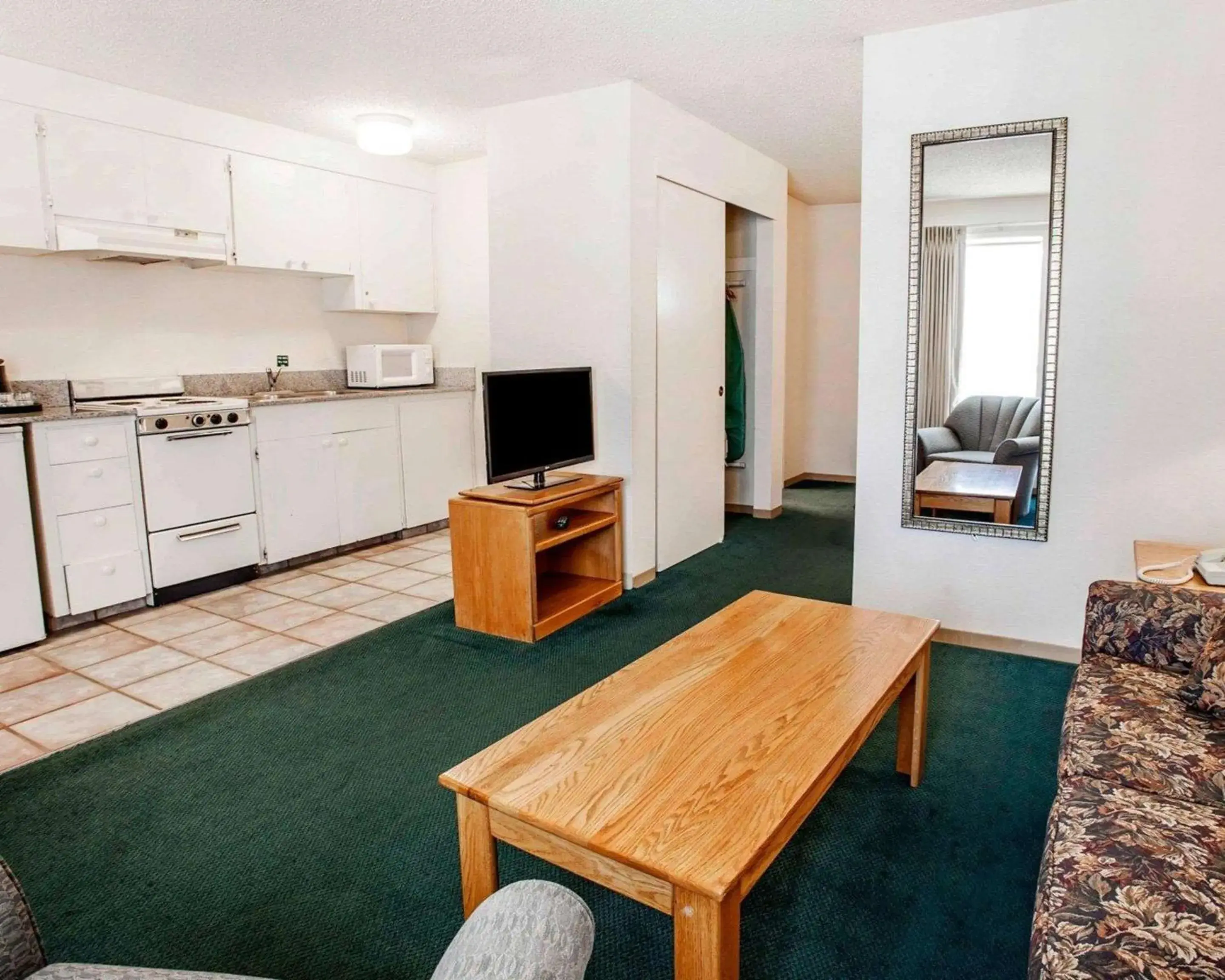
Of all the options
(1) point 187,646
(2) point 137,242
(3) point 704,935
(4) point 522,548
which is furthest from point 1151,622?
(2) point 137,242

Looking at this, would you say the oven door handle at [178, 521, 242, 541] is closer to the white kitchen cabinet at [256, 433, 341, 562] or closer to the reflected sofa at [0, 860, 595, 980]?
the white kitchen cabinet at [256, 433, 341, 562]

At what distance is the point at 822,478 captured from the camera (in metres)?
7.59

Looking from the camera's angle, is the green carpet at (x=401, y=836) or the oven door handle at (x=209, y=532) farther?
the oven door handle at (x=209, y=532)

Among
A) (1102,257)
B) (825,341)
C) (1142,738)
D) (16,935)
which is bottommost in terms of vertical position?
(1142,738)

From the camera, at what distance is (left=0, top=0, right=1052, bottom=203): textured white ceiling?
3.09m

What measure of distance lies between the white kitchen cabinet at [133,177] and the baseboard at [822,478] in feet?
16.5

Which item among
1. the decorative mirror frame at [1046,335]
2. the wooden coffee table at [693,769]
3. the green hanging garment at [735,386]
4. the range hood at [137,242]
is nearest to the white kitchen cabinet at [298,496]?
the range hood at [137,242]

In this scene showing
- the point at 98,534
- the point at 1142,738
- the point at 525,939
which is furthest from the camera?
the point at 98,534

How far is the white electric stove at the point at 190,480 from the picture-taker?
3916 millimetres

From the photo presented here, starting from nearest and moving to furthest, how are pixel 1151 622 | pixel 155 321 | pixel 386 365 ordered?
pixel 1151 622 → pixel 155 321 → pixel 386 365

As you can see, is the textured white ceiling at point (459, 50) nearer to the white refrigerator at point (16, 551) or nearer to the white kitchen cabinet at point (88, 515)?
the white kitchen cabinet at point (88, 515)

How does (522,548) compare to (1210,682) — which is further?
(522,548)

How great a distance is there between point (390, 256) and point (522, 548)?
289 centimetres

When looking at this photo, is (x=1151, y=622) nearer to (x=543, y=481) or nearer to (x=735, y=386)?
(x=543, y=481)
